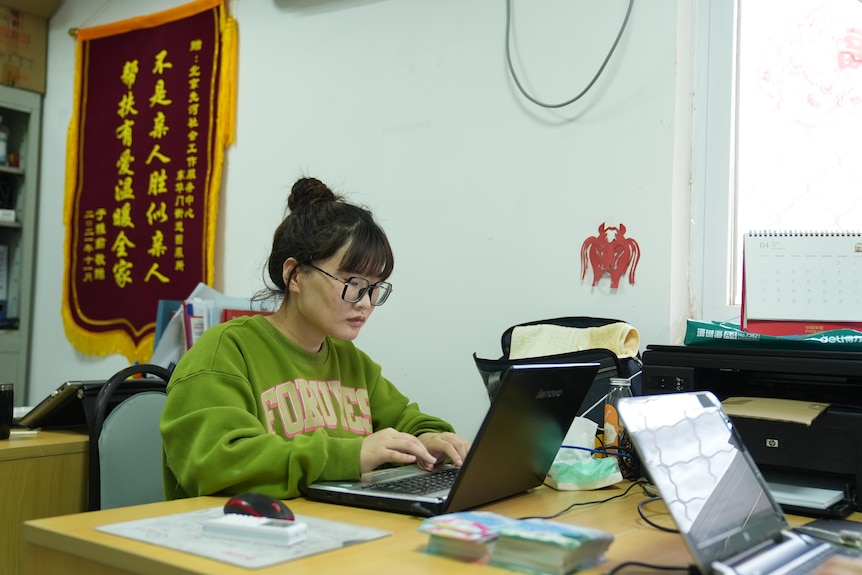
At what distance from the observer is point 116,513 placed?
1.04 meters

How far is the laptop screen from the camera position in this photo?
0.83 m

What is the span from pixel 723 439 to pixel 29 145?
3157 mm

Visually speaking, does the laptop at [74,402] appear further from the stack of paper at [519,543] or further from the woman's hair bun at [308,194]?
the stack of paper at [519,543]

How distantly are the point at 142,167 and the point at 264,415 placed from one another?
194 centimetres

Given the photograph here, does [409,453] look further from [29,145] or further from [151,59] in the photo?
[29,145]

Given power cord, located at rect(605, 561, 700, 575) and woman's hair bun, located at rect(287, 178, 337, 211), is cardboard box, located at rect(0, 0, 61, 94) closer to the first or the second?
woman's hair bun, located at rect(287, 178, 337, 211)

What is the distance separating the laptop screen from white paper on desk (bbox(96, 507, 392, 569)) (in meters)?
0.33

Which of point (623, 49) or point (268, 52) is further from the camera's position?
point (268, 52)

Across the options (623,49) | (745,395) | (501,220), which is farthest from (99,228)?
(745,395)

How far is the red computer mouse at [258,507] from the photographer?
97 centimetres

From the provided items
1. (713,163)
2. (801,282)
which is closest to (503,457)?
(801,282)

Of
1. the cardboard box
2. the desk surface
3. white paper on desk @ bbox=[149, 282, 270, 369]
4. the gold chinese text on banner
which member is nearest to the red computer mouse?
the desk surface

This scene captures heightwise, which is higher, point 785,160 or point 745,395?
point 785,160

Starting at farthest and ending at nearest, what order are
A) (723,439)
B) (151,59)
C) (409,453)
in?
(151,59)
(409,453)
(723,439)
